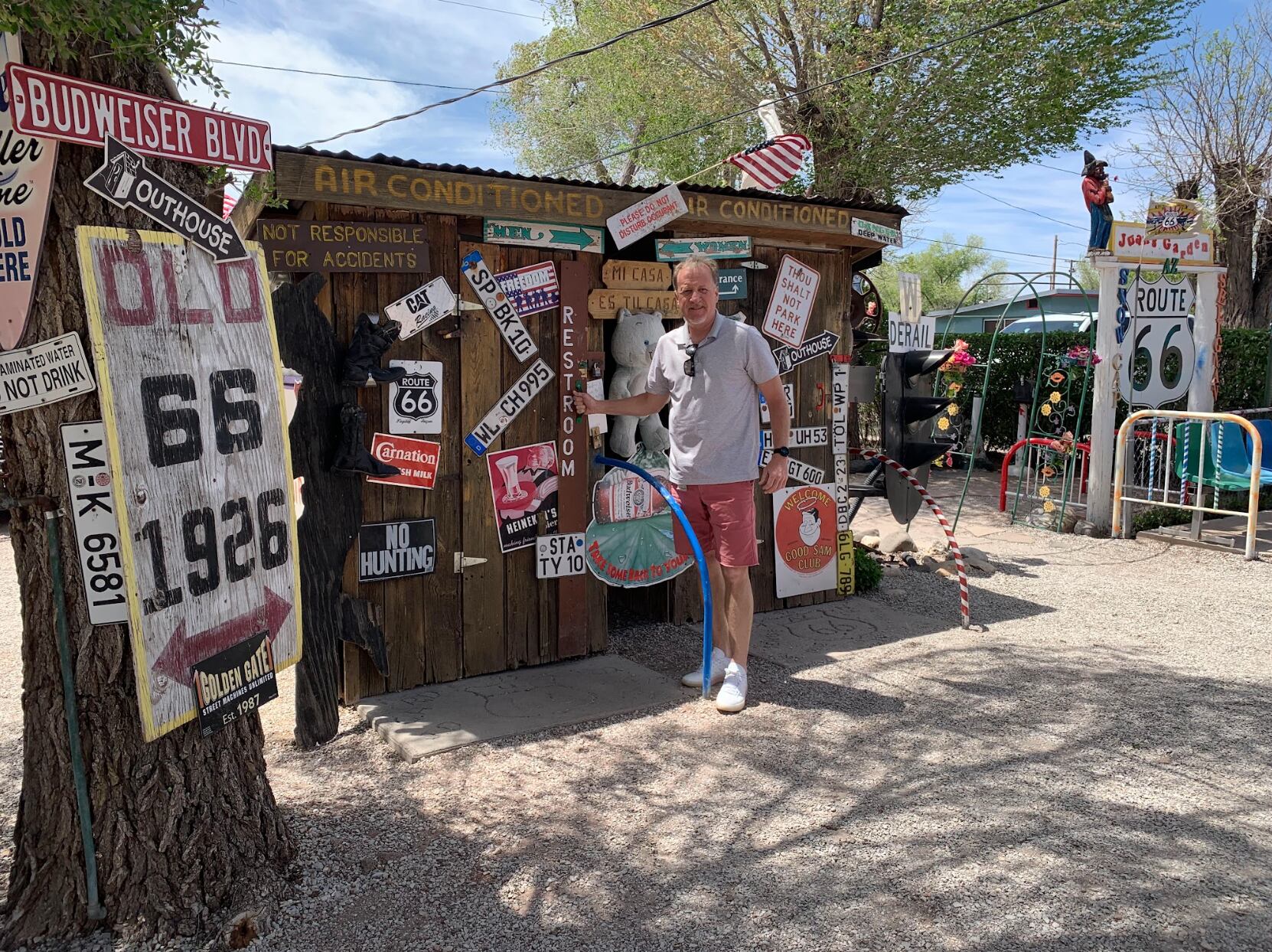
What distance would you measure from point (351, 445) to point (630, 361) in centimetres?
186

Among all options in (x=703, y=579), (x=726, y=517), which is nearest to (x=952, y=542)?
(x=726, y=517)

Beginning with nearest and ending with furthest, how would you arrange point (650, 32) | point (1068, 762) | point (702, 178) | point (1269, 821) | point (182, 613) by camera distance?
point (182, 613) < point (1269, 821) < point (1068, 762) < point (650, 32) < point (702, 178)

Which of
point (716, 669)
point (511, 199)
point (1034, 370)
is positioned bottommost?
point (716, 669)

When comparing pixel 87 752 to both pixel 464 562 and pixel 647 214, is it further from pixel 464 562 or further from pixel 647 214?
pixel 647 214

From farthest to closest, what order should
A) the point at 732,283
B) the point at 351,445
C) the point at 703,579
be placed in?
the point at 732,283, the point at 703,579, the point at 351,445

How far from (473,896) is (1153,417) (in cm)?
822

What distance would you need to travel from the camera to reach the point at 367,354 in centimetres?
422

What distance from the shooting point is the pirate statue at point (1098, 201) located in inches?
363

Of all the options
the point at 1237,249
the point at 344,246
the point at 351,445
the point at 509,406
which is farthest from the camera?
the point at 1237,249

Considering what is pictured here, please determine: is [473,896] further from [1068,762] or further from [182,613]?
[1068,762]

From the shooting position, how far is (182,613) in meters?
2.65

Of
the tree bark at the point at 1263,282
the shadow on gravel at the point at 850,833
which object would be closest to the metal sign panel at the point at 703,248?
the shadow on gravel at the point at 850,833

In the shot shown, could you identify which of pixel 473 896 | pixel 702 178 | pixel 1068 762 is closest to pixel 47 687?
pixel 473 896

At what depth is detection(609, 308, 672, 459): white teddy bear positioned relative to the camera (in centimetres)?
548
